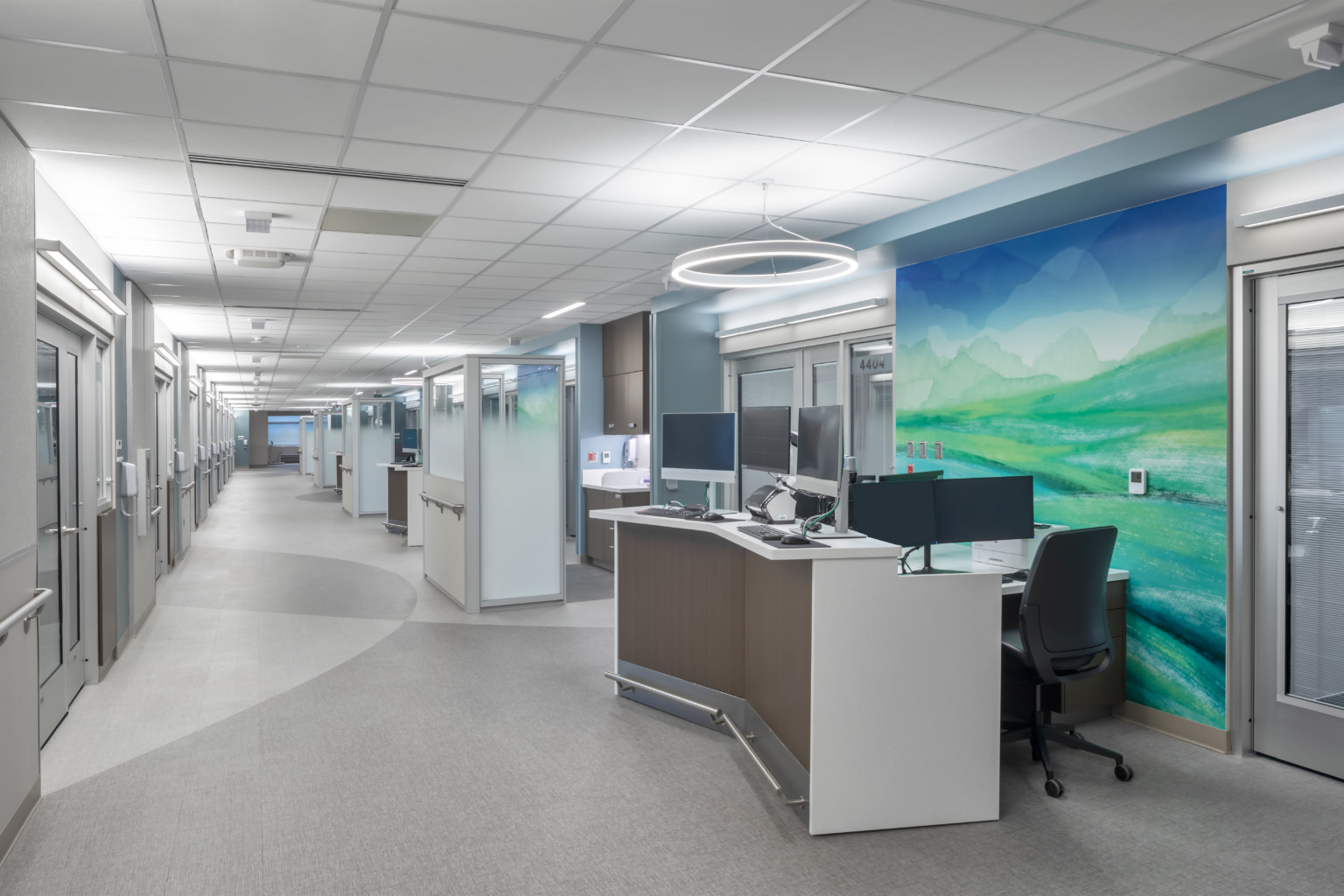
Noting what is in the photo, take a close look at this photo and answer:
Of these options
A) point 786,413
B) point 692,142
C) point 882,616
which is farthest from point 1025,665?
point 692,142

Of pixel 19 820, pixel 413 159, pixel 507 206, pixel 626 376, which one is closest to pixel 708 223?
pixel 507 206

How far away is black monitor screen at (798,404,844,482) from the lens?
13.0 ft

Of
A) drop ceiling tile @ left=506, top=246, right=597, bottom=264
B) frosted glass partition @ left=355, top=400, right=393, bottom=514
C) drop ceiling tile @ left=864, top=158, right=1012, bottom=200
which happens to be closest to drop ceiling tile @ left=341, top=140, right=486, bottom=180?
drop ceiling tile @ left=506, top=246, right=597, bottom=264

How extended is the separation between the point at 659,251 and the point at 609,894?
4654mm

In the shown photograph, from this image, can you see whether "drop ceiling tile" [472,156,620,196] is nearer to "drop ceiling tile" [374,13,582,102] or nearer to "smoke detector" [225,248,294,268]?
"drop ceiling tile" [374,13,582,102]

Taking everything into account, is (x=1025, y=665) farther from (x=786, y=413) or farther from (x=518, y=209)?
(x=518, y=209)

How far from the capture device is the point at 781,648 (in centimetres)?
379

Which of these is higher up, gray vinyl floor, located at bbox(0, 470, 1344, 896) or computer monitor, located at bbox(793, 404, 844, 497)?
computer monitor, located at bbox(793, 404, 844, 497)

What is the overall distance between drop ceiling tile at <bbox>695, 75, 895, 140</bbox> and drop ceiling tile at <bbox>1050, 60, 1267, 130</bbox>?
34.2 inches

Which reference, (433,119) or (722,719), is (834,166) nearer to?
(433,119)

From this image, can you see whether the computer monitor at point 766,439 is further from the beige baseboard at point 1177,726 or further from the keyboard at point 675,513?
the beige baseboard at point 1177,726

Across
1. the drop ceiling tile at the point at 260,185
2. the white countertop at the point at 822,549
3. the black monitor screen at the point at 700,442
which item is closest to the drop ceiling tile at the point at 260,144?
the drop ceiling tile at the point at 260,185

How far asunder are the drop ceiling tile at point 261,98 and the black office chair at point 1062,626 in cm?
353

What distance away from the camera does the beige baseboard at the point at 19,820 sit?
10.2 feet
